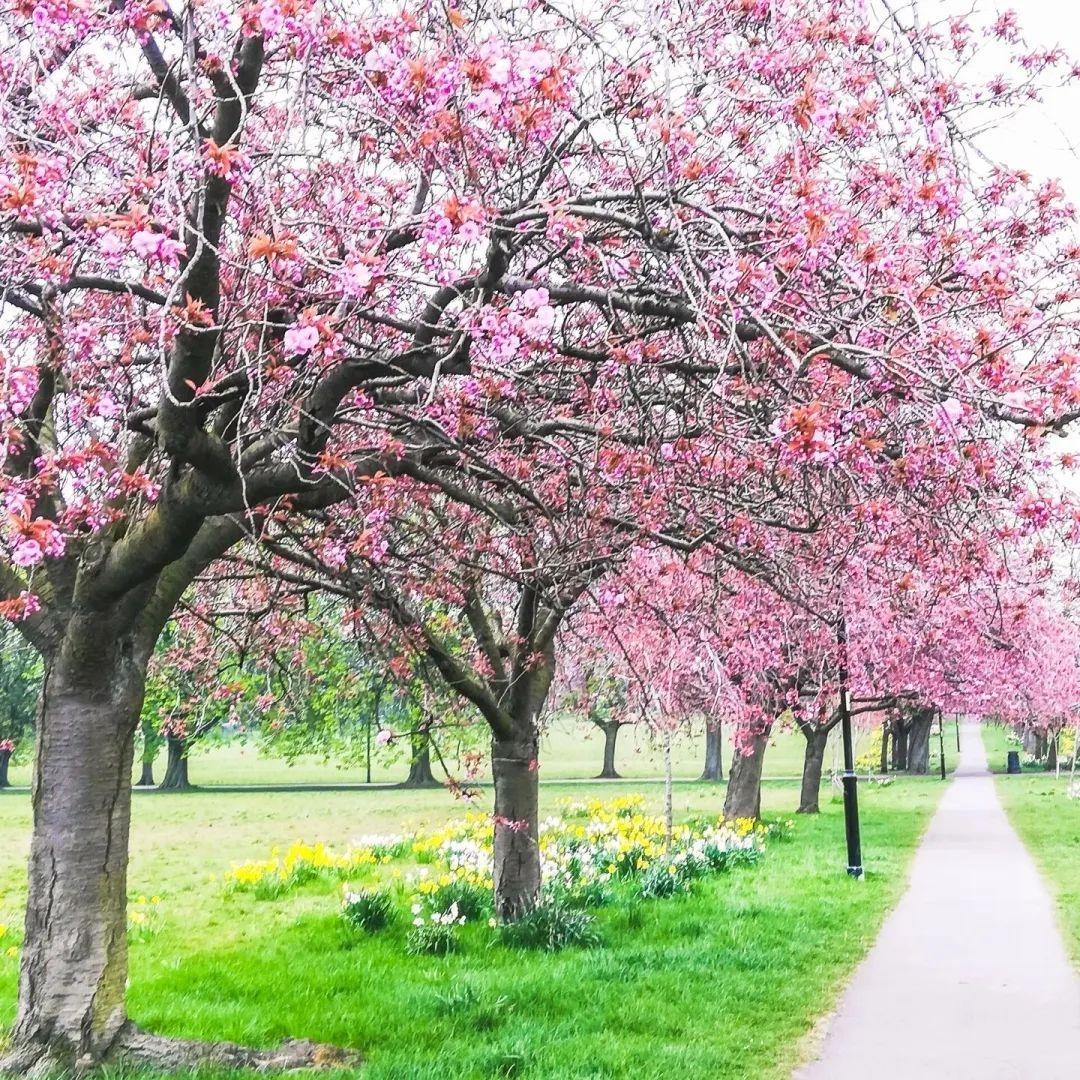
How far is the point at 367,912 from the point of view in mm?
8883

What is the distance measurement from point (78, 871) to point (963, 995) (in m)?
5.49

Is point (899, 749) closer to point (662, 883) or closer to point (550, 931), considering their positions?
point (662, 883)

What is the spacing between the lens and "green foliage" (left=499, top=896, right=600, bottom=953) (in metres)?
7.94

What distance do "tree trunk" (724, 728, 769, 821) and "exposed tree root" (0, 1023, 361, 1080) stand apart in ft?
45.1

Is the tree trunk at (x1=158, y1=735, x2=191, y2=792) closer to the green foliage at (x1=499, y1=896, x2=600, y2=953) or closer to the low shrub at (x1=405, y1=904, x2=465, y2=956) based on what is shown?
the low shrub at (x1=405, y1=904, x2=465, y2=956)

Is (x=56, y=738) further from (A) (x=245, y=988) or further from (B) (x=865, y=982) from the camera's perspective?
(B) (x=865, y=982)

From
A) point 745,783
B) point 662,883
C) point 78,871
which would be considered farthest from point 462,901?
point 745,783

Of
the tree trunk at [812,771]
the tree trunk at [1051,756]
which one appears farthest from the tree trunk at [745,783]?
the tree trunk at [1051,756]

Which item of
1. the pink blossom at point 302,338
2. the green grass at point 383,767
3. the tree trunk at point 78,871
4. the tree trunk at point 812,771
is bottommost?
the green grass at point 383,767

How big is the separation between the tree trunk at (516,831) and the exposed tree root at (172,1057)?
3389mm

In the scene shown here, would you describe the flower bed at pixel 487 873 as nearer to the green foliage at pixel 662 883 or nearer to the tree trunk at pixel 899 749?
the green foliage at pixel 662 883

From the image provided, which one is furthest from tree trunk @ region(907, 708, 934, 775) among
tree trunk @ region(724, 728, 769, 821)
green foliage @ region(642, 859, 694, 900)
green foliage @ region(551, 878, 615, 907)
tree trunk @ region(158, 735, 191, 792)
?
green foliage @ region(551, 878, 615, 907)

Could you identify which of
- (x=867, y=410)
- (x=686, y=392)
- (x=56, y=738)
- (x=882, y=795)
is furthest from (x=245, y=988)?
(x=882, y=795)

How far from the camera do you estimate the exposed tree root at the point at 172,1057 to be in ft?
16.6
